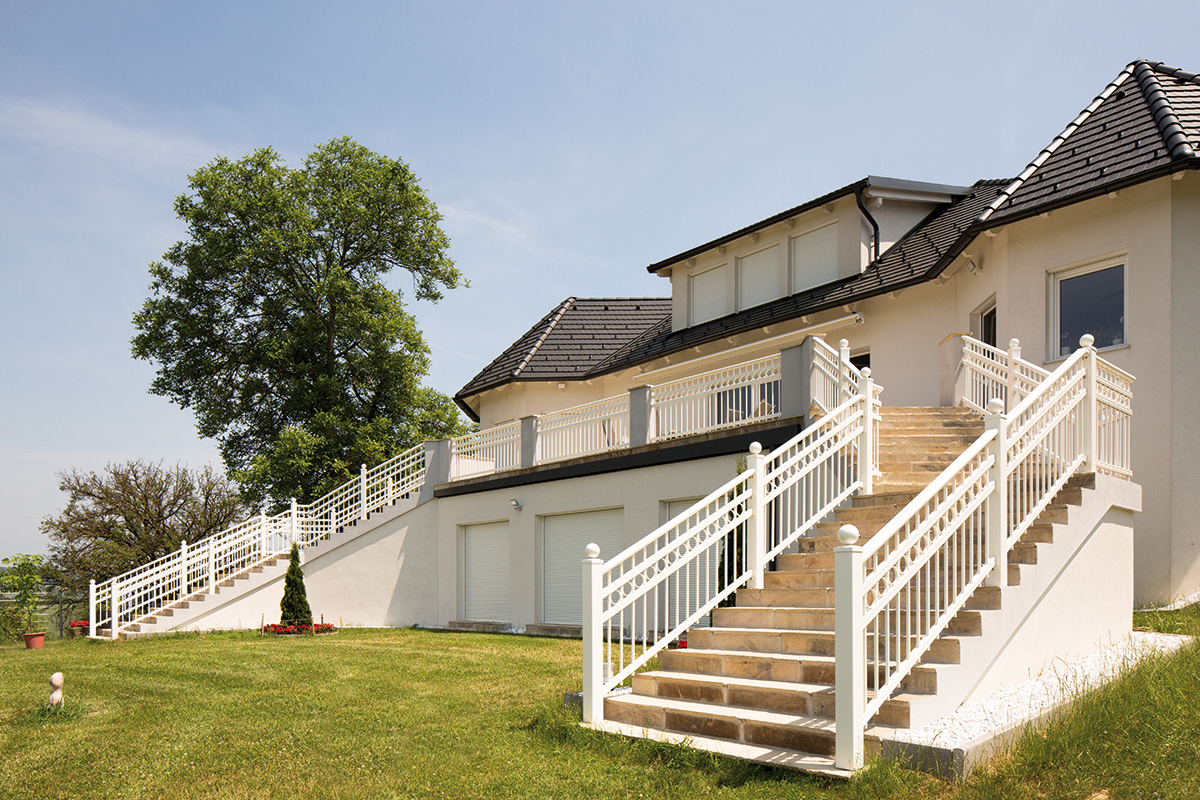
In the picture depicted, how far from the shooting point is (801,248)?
1897 centimetres

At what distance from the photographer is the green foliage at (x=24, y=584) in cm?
2114

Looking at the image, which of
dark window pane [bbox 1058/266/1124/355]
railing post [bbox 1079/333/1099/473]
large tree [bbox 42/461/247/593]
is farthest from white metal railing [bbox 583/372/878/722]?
large tree [bbox 42/461/247/593]

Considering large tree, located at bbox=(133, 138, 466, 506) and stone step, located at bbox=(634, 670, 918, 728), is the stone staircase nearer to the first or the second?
stone step, located at bbox=(634, 670, 918, 728)

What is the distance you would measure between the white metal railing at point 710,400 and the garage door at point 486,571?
5291mm

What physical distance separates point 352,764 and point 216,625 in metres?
15.1

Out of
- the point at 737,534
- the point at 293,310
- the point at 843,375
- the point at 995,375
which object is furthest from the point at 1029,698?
the point at 293,310

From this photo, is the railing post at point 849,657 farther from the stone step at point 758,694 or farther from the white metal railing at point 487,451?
the white metal railing at point 487,451

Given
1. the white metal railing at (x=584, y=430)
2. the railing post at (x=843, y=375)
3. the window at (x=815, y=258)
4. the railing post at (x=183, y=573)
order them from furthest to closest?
1. the railing post at (x=183, y=573)
2. the window at (x=815, y=258)
3. the white metal railing at (x=584, y=430)
4. the railing post at (x=843, y=375)

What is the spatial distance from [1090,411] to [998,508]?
2.33 m

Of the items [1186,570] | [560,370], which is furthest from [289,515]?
[1186,570]

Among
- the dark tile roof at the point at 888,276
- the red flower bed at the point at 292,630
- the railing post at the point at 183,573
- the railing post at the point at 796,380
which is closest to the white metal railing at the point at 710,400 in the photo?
the railing post at the point at 796,380

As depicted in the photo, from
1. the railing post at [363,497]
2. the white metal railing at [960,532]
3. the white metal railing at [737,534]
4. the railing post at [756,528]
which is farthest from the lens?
the railing post at [363,497]

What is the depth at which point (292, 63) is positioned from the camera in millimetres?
16422

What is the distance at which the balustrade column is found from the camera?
6812 millimetres
